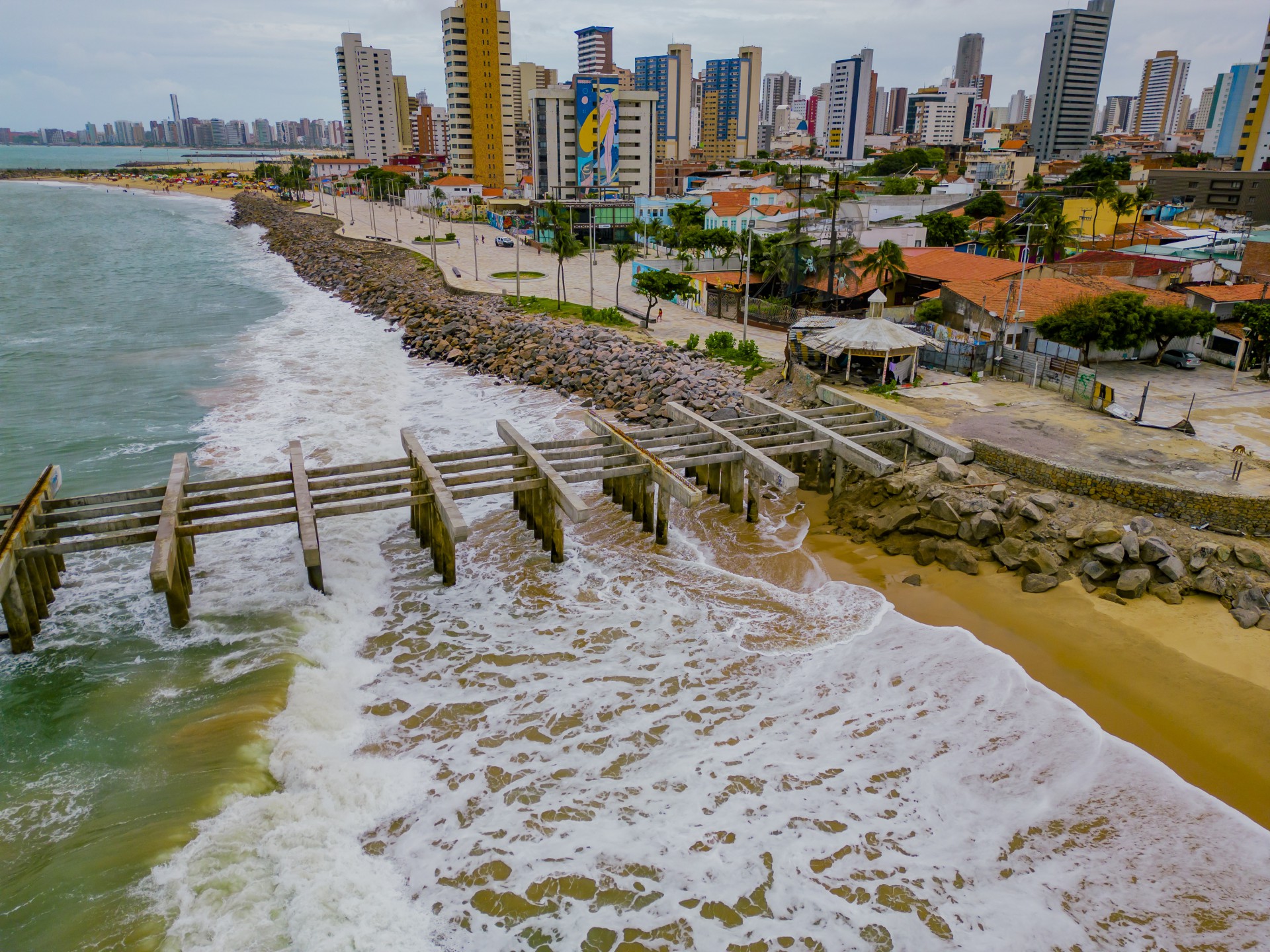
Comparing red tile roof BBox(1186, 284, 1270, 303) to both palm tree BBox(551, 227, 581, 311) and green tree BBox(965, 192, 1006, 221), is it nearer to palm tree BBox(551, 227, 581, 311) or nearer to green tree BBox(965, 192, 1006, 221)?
palm tree BBox(551, 227, 581, 311)

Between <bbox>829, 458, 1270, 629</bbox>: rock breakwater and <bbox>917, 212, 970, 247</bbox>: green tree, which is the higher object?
<bbox>917, 212, 970, 247</bbox>: green tree

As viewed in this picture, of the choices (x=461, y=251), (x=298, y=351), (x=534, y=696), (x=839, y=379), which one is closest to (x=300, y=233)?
(x=461, y=251)

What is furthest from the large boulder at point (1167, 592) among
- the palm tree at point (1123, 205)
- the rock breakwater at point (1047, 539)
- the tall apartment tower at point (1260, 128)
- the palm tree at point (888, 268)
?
the tall apartment tower at point (1260, 128)

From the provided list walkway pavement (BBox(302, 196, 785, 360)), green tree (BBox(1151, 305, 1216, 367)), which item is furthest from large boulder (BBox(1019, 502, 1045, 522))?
walkway pavement (BBox(302, 196, 785, 360))

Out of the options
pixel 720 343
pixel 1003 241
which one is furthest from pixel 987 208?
pixel 720 343

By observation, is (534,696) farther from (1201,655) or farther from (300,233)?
(300,233)

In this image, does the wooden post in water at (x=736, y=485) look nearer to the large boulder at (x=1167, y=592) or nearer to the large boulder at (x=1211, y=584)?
the large boulder at (x=1167, y=592)

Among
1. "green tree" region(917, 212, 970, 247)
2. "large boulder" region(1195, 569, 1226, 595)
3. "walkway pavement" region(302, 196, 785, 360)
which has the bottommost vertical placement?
"large boulder" region(1195, 569, 1226, 595)
